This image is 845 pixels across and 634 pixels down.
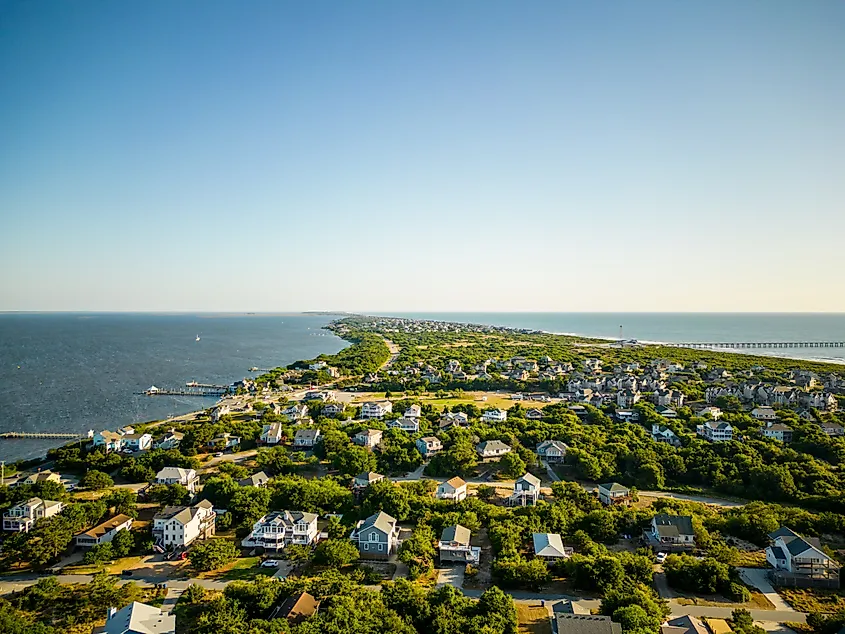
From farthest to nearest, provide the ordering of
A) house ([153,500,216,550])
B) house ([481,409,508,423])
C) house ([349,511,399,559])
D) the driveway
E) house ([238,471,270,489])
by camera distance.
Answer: house ([481,409,508,423])
house ([238,471,270,489])
house ([153,500,216,550])
house ([349,511,399,559])
the driveway

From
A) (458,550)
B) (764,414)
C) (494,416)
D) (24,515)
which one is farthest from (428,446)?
(764,414)

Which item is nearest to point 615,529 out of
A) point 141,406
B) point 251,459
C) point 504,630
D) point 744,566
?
point 744,566

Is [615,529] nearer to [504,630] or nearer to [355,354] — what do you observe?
[504,630]

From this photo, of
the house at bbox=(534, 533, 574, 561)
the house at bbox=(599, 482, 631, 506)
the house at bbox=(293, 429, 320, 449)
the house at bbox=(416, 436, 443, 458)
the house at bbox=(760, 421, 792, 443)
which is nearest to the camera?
the house at bbox=(534, 533, 574, 561)

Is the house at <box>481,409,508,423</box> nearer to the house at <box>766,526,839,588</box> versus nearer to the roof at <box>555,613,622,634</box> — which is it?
the house at <box>766,526,839,588</box>

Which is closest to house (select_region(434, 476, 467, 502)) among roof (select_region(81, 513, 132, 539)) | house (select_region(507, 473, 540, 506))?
house (select_region(507, 473, 540, 506))

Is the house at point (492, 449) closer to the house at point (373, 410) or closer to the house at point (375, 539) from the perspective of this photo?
the house at point (375, 539)

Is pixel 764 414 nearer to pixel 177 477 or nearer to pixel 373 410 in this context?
pixel 373 410

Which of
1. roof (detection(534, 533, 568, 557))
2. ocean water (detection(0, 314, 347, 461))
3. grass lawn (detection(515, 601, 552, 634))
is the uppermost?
roof (detection(534, 533, 568, 557))
